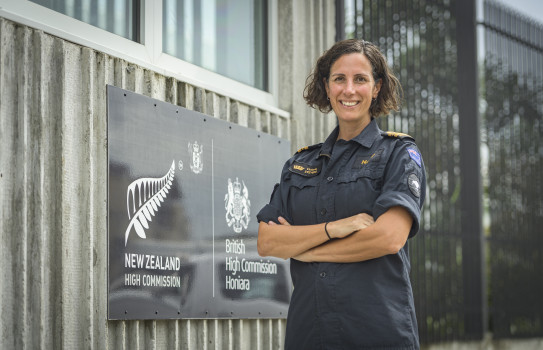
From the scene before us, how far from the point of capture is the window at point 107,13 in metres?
4.45

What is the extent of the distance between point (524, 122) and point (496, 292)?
7.07ft

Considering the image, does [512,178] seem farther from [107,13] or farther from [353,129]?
[353,129]

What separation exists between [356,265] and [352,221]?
0.52 feet

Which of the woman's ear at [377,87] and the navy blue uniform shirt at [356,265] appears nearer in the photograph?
the navy blue uniform shirt at [356,265]

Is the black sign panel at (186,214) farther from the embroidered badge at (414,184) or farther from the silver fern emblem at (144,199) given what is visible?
the embroidered badge at (414,184)

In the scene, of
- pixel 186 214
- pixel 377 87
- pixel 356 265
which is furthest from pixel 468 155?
pixel 356 265

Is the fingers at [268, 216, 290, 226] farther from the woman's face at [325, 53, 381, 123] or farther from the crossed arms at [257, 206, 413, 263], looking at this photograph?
the woman's face at [325, 53, 381, 123]

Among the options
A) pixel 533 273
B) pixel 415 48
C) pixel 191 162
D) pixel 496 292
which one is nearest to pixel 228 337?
pixel 191 162

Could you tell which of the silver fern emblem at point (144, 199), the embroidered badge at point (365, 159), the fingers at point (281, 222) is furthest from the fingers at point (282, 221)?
the silver fern emblem at point (144, 199)

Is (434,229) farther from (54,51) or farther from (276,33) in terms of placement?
(54,51)

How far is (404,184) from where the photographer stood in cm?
316

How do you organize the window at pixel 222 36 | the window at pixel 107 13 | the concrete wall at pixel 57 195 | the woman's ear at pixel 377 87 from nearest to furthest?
1. the woman's ear at pixel 377 87
2. the concrete wall at pixel 57 195
3. the window at pixel 107 13
4. the window at pixel 222 36

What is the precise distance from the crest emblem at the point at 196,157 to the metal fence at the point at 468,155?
2182 millimetres

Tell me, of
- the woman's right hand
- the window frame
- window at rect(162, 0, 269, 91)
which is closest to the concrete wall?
the window frame
